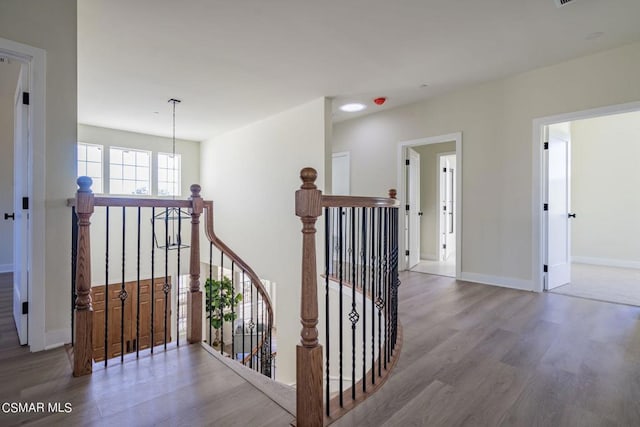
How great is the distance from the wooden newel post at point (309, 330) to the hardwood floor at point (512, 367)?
6.8 inches

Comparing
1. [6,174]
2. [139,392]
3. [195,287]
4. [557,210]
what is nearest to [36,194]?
[195,287]

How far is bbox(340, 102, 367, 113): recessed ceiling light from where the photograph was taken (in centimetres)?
492

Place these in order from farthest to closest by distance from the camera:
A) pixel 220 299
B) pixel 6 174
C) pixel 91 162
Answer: pixel 91 162, pixel 220 299, pixel 6 174

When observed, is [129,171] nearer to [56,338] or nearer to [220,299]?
[220,299]

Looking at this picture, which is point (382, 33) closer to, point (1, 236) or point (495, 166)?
point (495, 166)

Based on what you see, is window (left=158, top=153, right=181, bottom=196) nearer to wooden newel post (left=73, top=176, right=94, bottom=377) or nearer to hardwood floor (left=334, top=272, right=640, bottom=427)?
wooden newel post (left=73, top=176, right=94, bottom=377)

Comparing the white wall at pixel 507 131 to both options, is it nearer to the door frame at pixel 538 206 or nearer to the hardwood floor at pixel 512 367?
the door frame at pixel 538 206

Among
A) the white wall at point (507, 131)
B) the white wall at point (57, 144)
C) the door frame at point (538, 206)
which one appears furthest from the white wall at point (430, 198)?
the white wall at point (57, 144)

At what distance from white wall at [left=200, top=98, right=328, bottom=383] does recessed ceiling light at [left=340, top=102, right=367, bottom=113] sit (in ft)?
1.91

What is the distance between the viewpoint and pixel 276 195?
17.7ft

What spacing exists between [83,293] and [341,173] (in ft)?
15.1

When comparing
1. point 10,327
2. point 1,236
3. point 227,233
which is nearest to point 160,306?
point 227,233

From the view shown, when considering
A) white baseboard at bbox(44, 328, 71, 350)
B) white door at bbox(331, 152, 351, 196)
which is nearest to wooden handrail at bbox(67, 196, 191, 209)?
white baseboard at bbox(44, 328, 71, 350)

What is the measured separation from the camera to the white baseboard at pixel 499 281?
12.7 feet
